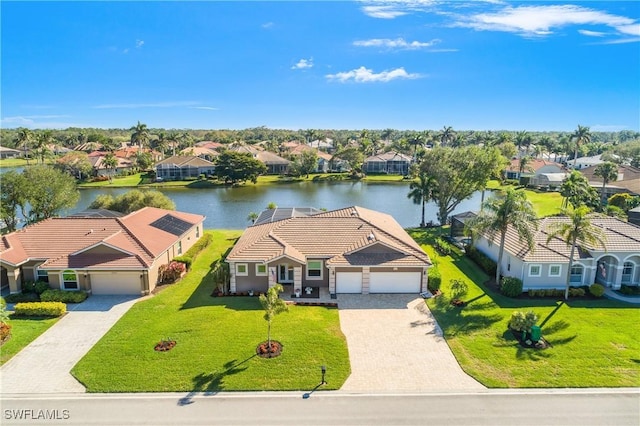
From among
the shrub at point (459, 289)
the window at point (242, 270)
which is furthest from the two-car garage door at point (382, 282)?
the window at point (242, 270)

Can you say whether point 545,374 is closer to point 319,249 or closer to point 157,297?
point 319,249

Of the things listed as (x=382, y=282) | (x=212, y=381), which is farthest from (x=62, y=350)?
(x=382, y=282)

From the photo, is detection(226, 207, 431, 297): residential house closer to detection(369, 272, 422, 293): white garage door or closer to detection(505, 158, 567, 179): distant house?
detection(369, 272, 422, 293): white garage door

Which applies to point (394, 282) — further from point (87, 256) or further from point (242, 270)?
point (87, 256)

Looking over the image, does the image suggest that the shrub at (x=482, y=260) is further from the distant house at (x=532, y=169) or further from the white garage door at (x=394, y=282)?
the distant house at (x=532, y=169)

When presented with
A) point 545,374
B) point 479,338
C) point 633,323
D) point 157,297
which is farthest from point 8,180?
point 633,323

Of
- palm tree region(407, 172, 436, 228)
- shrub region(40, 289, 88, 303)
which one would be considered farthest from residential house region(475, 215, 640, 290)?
shrub region(40, 289, 88, 303)
